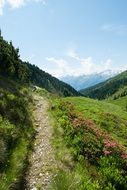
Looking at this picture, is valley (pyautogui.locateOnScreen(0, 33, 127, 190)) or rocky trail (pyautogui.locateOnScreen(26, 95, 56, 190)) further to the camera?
rocky trail (pyautogui.locateOnScreen(26, 95, 56, 190))

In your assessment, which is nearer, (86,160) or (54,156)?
(54,156)

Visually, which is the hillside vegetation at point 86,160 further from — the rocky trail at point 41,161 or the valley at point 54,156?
the rocky trail at point 41,161

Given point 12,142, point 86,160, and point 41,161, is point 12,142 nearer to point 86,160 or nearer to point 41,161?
point 41,161

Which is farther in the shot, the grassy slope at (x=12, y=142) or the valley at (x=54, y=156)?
the valley at (x=54, y=156)

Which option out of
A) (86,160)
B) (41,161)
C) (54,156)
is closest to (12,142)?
(41,161)

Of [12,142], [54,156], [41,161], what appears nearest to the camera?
[41,161]

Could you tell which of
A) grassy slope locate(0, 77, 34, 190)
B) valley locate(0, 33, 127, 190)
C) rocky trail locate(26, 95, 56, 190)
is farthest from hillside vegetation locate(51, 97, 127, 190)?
grassy slope locate(0, 77, 34, 190)

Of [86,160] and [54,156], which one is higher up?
[54,156]

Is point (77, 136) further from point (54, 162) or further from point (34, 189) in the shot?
point (34, 189)

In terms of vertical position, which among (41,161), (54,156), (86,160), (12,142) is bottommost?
(86,160)

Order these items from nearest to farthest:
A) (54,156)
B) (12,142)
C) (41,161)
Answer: (41,161), (54,156), (12,142)

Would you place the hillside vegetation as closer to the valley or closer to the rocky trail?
the valley

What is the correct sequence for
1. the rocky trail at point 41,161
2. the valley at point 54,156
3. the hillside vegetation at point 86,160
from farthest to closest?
1. the rocky trail at point 41,161
2. the valley at point 54,156
3. the hillside vegetation at point 86,160

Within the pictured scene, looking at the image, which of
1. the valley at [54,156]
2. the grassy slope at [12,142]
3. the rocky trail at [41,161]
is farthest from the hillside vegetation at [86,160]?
the grassy slope at [12,142]
